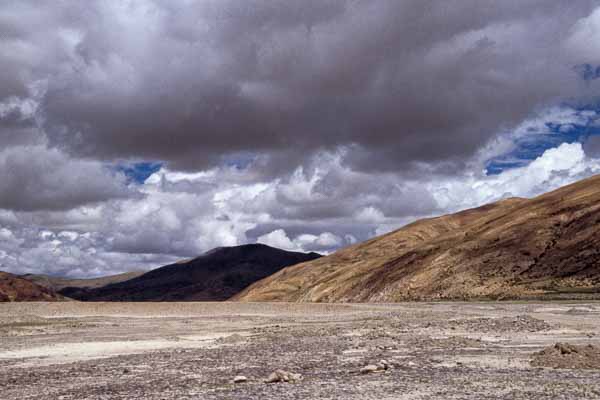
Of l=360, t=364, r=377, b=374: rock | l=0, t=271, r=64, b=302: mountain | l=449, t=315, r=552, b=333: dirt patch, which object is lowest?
l=360, t=364, r=377, b=374: rock

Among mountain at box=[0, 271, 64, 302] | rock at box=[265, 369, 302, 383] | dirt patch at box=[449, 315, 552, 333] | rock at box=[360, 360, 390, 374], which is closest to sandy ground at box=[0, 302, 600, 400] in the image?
dirt patch at box=[449, 315, 552, 333]

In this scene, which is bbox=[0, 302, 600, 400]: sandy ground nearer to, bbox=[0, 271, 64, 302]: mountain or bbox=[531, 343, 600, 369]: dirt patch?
bbox=[531, 343, 600, 369]: dirt patch

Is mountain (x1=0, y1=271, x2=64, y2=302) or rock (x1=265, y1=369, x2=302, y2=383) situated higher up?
mountain (x1=0, y1=271, x2=64, y2=302)

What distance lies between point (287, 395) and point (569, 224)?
378 feet

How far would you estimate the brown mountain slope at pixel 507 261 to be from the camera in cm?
10061

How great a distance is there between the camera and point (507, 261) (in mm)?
116062

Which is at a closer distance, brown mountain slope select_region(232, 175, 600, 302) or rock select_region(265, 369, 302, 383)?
rock select_region(265, 369, 302, 383)

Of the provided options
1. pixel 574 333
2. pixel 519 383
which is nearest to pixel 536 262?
pixel 574 333

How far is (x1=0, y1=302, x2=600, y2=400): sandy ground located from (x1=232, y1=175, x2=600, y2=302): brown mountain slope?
54.8 metres

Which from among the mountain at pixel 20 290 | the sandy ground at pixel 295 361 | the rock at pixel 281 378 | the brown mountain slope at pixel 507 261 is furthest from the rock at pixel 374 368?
the mountain at pixel 20 290

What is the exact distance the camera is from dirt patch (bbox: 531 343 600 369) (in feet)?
67.1

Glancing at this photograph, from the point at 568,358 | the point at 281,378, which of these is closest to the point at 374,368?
the point at 281,378

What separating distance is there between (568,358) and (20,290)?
445ft

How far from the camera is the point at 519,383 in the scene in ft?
56.7
